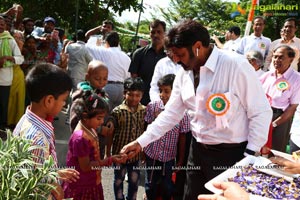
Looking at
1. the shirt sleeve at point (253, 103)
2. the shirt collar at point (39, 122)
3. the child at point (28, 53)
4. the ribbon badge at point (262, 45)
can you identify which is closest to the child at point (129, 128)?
the shirt sleeve at point (253, 103)

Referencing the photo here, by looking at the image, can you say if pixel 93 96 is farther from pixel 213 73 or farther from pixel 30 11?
pixel 30 11

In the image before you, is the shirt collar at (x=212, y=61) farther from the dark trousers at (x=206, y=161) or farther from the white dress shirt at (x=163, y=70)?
the white dress shirt at (x=163, y=70)

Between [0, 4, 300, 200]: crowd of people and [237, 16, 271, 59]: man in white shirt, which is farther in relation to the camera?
[237, 16, 271, 59]: man in white shirt

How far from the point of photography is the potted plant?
1.42 m

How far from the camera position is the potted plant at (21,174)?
142 cm

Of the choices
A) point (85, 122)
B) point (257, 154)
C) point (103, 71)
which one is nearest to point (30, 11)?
point (103, 71)

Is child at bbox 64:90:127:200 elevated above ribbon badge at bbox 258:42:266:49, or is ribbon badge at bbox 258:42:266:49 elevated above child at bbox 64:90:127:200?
ribbon badge at bbox 258:42:266:49

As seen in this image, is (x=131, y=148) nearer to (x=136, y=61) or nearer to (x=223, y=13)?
(x=136, y=61)

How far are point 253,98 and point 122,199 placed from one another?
1.68 meters

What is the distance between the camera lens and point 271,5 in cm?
1598

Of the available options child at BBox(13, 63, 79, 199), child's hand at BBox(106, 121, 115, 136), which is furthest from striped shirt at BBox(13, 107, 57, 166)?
child's hand at BBox(106, 121, 115, 136)

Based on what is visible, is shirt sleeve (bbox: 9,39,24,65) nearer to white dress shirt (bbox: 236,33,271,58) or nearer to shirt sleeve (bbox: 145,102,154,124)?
shirt sleeve (bbox: 145,102,154,124)

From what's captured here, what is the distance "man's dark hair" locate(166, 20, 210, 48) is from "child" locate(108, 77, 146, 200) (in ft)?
3.57

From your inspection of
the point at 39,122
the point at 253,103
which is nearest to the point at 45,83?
the point at 39,122
